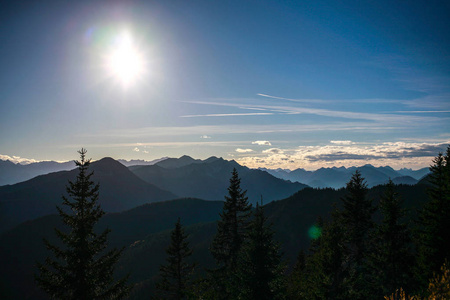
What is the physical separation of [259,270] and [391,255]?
1233 centimetres

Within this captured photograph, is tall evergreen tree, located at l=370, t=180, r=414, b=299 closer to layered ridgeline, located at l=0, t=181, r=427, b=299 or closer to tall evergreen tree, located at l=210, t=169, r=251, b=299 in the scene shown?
tall evergreen tree, located at l=210, t=169, r=251, b=299

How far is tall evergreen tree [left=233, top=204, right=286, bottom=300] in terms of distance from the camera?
1772 centimetres

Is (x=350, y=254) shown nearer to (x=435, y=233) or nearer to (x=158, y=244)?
(x=435, y=233)

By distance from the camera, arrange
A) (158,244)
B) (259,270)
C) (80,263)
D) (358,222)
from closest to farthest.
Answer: (80,263)
(259,270)
(358,222)
(158,244)

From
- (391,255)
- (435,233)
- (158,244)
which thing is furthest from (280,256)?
(158,244)

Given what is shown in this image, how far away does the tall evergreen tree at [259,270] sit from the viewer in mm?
17719

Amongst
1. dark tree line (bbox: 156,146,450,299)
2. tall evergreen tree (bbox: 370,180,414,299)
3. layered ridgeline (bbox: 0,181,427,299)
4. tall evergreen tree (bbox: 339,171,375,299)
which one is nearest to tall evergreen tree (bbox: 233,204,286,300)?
dark tree line (bbox: 156,146,450,299)

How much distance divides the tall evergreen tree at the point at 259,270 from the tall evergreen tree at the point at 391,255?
31.1 feet

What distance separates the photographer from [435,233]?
21703 mm

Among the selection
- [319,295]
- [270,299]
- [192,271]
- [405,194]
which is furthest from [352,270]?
[405,194]

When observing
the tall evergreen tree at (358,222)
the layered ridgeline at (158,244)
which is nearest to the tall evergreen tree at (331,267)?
the tall evergreen tree at (358,222)

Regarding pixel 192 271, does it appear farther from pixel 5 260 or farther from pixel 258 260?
pixel 5 260

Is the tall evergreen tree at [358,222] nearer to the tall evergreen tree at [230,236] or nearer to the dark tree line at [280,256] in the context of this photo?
the dark tree line at [280,256]

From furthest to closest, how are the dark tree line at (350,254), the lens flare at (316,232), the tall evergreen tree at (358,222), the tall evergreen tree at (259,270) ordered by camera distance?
the lens flare at (316,232), the tall evergreen tree at (358,222), the tall evergreen tree at (259,270), the dark tree line at (350,254)
